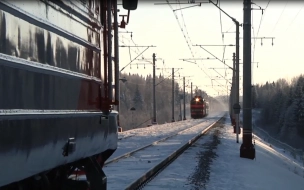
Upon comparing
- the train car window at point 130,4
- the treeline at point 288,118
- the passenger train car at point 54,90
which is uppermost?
the train car window at point 130,4

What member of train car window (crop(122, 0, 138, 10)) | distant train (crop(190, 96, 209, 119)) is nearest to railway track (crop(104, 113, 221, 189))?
train car window (crop(122, 0, 138, 10))

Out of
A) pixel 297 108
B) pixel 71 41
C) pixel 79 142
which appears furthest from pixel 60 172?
pixel 297 108

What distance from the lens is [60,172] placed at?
556cm

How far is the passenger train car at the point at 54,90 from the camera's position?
3.60 metres

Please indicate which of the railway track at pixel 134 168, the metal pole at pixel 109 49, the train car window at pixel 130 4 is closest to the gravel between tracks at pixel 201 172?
the railway track at pixel 134 168

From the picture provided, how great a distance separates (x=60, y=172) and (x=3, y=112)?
2.24 m

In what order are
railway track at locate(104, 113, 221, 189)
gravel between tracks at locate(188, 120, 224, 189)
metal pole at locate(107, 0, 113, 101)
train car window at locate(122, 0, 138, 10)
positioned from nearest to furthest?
train car window at locate(122, 0, 138, 10)
metal pole at locate(107, 0, 113, 101)
railway track at locate(104, 113, 221, 189)
gravel between tracks at locate(188, 120, 224, 189)

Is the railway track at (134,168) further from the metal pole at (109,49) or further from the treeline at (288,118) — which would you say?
the treeline at (288,118)

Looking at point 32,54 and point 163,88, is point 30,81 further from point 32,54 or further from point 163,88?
point 163,88

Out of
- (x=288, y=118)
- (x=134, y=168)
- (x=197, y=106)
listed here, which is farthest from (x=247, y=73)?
(x=288, y=118)

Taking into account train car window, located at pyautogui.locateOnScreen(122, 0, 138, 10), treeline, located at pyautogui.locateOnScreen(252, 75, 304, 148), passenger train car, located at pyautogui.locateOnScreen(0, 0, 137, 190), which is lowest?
treeline, located at pyautogui.locateOnScreen(252, 75, 304, 148)

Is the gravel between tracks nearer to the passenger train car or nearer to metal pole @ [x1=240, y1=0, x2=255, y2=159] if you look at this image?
metal pole @ [x1=240, y1=0, x2=255, y2=159]

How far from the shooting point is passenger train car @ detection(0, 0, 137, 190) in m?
3.60

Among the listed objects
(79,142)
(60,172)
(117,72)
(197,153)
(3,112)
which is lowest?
(197,153)
